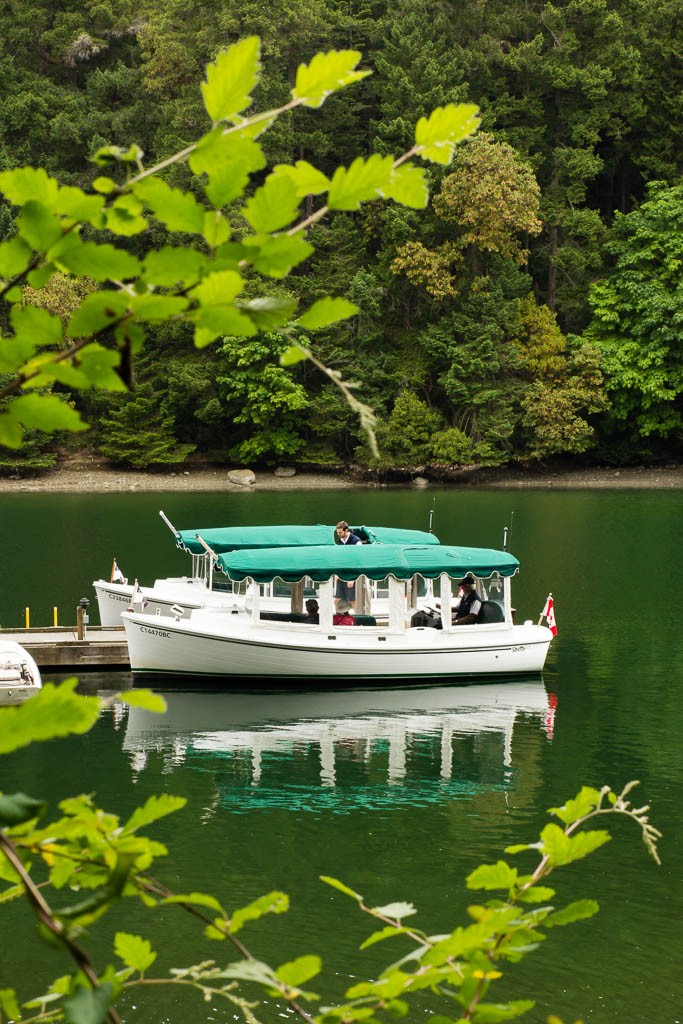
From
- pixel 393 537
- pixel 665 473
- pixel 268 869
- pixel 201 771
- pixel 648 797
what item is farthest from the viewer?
pixel 665 473

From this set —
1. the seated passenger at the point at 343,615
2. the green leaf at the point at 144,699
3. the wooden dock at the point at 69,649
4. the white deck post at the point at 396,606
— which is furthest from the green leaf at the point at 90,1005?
the seated passenger at the point at 343,615

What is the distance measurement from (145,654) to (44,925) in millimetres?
18665

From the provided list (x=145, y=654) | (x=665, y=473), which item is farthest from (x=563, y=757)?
(x=665, y=473)

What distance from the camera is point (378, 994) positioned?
176 centimetres

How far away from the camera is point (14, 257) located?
1391 millimetres

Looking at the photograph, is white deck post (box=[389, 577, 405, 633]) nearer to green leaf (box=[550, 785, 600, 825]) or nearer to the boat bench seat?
the boat bench seat

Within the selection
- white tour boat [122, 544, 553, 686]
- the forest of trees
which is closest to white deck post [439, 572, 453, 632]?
white tour boat [122, 544, 553, 686]

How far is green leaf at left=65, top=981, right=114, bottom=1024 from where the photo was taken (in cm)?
127

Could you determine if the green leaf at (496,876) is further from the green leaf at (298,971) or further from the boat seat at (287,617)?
the boat seat at (287,617)

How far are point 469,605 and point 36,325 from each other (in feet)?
64.0

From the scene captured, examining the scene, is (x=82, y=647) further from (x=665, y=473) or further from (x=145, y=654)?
(x=665, y=473)

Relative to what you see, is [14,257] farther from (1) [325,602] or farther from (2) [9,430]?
(1) [325,602]

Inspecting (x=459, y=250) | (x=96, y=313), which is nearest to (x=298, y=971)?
(x=96, y=313)

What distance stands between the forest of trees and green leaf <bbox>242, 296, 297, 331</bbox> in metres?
51.1
